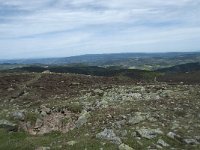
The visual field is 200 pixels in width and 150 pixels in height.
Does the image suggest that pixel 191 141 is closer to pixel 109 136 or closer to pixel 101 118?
pixel 109 136

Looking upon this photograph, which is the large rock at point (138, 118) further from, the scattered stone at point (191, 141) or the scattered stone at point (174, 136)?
the scattered stone at point (191, 141)

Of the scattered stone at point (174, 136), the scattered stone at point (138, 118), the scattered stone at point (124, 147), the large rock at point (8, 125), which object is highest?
the scattered stone at point (138, 118)

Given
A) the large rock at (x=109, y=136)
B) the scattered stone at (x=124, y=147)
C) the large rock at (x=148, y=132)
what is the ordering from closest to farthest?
the scattered stone at (x=124, y=147)
the large rock at (x=109, y=136)
the large rock at (x=148, y=132)

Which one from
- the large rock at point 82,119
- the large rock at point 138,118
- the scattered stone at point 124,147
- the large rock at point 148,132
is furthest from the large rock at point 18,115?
the scattered stone at point 124,147

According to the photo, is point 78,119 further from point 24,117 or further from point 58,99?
point 58,99

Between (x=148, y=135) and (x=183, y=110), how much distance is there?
6580 mm

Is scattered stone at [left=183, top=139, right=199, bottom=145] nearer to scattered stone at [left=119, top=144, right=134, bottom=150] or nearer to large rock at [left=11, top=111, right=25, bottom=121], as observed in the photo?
scattered stone at [left=119, top=144, right=134, bottom=150]

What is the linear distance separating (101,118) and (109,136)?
144 inches

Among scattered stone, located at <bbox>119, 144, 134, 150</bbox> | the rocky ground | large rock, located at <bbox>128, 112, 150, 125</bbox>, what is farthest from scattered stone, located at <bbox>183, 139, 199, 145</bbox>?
large rock, located at <bbox>128, 112, 150, 125</bbox>

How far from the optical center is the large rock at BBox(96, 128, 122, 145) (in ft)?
72.7

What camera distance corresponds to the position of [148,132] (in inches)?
913

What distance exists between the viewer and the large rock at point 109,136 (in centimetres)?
2217

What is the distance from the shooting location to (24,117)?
30.7 m

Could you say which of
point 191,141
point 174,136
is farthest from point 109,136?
point 191,141
